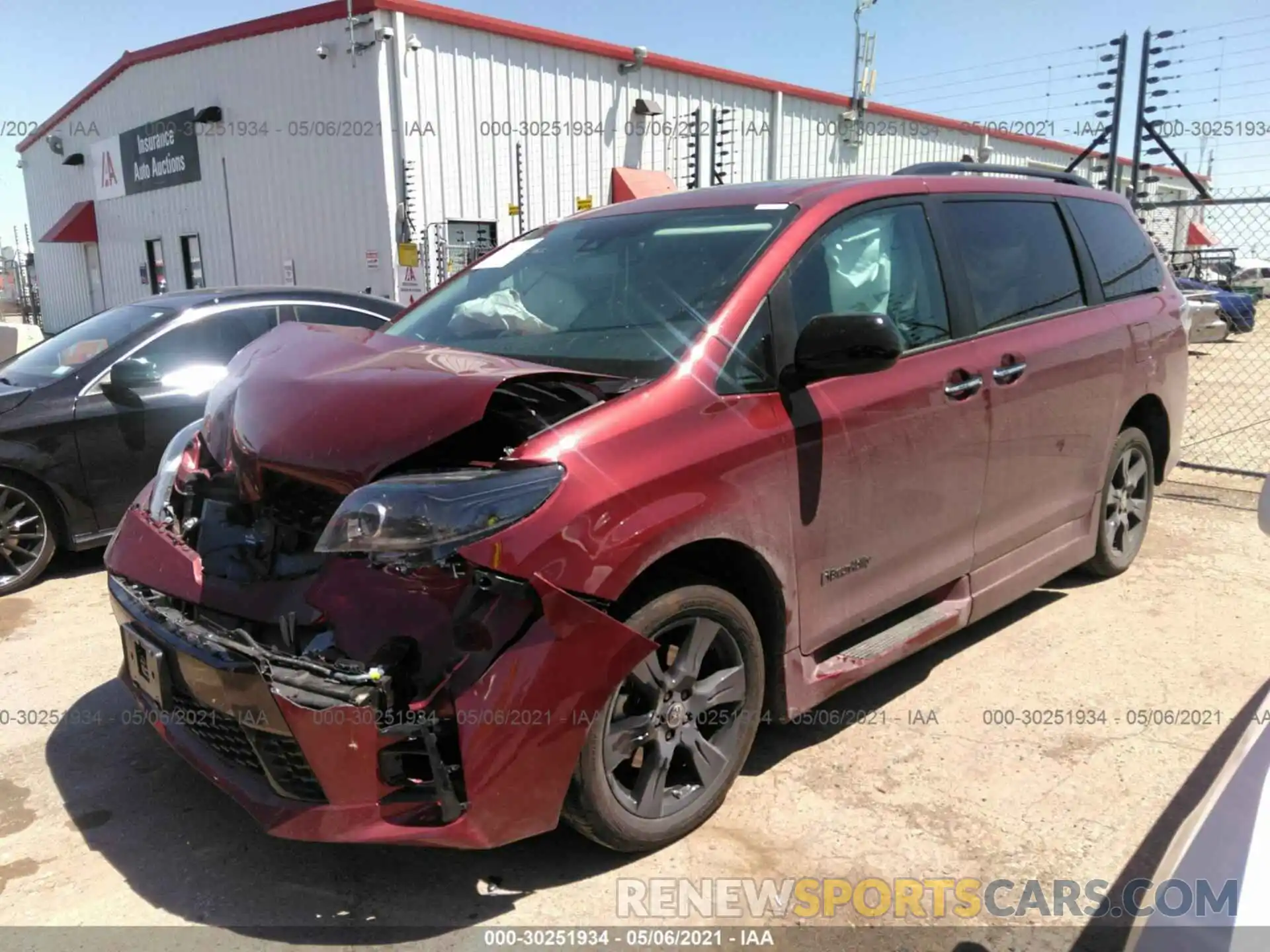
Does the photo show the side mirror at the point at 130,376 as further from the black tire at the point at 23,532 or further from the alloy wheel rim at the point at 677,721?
the alloy wheel rim at the point at 677,721

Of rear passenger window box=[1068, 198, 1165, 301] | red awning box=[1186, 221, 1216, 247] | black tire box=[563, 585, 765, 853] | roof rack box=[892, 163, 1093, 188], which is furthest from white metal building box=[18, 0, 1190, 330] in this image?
red awning box=[1186, 221, 1216, 247]

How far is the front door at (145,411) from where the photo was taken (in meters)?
5.11

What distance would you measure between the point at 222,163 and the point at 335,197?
3676 millimetres

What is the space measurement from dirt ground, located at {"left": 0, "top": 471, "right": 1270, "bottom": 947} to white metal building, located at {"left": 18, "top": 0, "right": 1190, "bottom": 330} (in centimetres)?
1028

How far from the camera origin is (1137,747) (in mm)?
3332

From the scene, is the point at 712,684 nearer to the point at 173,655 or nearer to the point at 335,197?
the point at 173,655

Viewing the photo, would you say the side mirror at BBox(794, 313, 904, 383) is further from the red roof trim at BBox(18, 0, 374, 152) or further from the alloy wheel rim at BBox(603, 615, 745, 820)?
the red roof trim at BBox(18, 0, 374, 152)

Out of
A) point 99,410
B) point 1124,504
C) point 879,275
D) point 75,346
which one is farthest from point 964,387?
point 75,346

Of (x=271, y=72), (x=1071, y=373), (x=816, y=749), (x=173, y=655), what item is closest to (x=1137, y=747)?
(x=816, y=749)

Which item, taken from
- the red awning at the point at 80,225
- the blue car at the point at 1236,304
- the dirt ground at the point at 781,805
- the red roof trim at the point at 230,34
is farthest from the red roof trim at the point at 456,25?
the dirt ground at the point at 781,805

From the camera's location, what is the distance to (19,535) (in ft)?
16.3

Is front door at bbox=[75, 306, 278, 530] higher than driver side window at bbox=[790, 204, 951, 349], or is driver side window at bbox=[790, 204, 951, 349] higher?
driver side window at bbox=[790, 204, 951, 349]

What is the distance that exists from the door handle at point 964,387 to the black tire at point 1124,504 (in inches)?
58.4

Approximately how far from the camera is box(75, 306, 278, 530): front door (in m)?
5.11
